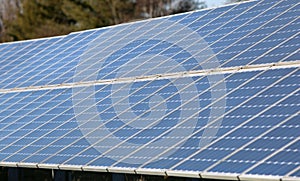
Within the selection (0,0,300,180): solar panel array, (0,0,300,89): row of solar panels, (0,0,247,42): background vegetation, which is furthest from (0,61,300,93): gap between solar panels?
(0,0,247,42): background vegetation

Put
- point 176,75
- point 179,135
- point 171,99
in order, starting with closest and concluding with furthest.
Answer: point 179,135 → point 171,99 → point 176,75

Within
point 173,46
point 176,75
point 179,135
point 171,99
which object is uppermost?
point 173,46

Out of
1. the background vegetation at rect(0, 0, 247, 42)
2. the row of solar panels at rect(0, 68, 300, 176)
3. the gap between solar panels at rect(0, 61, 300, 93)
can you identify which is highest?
the background vegetation at rect(0, 0, 247, 42)

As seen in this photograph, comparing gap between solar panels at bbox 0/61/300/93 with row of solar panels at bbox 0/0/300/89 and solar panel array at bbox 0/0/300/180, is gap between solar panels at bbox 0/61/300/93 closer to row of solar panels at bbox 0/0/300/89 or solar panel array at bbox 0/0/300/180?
solar panel array at bbox 0/0/300/180

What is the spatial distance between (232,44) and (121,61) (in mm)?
4256

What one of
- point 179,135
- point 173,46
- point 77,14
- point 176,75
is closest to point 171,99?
point 176,75

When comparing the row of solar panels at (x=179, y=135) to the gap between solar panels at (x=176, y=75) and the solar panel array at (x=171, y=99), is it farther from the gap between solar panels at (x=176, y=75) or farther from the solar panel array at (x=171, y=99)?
the gap between solar panels at (x=176, y=75)

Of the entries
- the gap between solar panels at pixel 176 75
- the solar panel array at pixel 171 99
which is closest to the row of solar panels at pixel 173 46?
the solar panel array at pixel 171 99

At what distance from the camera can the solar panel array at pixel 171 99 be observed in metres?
15.9

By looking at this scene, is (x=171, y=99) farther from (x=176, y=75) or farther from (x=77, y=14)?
(x=77, y=14)

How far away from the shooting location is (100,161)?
17.7 meters

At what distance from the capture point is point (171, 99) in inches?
765

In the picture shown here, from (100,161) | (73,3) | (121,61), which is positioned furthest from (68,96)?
(73,3)

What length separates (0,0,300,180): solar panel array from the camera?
627 inches
